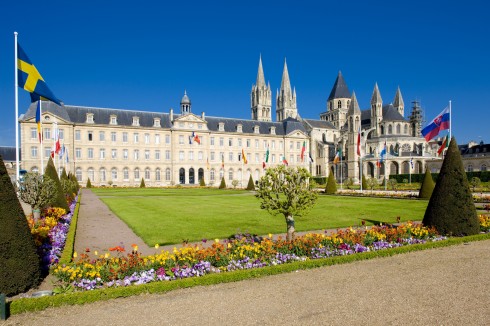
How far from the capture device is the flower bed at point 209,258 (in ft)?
23.5

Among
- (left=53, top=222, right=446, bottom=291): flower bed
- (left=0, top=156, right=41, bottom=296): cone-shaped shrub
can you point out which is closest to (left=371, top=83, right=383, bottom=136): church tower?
(left=53, top=222, right=446, bottom=291): flower bed

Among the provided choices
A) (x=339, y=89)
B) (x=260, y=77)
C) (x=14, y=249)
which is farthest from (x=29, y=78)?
(x=339, y=89)

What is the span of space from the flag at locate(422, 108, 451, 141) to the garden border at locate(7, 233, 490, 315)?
16.6 meters

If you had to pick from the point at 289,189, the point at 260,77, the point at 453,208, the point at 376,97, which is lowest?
the point at 453,208

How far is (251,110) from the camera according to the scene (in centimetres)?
9331

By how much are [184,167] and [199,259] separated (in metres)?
49.2

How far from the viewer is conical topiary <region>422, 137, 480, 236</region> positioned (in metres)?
11.5

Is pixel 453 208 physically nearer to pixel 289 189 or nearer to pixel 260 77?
pixel 289 189

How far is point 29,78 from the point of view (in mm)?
12750

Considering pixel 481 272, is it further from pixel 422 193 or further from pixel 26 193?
pixel 422 193

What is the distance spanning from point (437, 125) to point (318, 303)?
71.6 ft

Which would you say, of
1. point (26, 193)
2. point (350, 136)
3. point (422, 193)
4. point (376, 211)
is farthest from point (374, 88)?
point (26, 193)

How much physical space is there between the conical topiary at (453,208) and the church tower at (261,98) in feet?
255

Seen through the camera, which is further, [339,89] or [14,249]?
[339,89]
